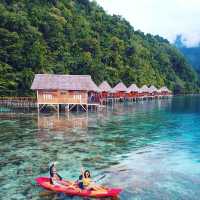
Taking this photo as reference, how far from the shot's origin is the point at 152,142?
3042cm

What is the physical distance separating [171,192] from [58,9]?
300 feet

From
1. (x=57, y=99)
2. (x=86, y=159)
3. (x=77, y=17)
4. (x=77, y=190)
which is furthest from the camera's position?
(x=77, y=17)

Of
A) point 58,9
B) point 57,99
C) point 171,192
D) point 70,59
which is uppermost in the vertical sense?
point 58,9

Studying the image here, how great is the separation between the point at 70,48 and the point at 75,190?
257ft

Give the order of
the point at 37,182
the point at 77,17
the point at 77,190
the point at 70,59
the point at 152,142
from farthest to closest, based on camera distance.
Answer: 1. the point at 77,17
2. the point at 70,59
3. the point at 152,142
4. the point at 37,182
5. the point at 77,190

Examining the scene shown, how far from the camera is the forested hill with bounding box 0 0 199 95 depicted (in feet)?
226

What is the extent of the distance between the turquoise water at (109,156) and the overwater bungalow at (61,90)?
13274 millimetres

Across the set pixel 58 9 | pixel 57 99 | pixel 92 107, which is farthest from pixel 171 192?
pixel 58 9

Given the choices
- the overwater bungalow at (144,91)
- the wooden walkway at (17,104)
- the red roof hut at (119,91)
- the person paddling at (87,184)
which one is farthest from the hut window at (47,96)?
the overwater bungalow at (144,91)

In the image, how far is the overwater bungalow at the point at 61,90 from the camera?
178ft

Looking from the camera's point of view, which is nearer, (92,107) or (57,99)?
(57,99)

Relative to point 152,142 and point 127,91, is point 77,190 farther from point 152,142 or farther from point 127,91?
point 127,91

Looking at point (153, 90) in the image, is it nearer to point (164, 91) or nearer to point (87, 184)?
point (164, 91)

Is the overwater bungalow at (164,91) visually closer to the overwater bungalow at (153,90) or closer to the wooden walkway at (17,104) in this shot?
the overwater bungalow at (153,90)
